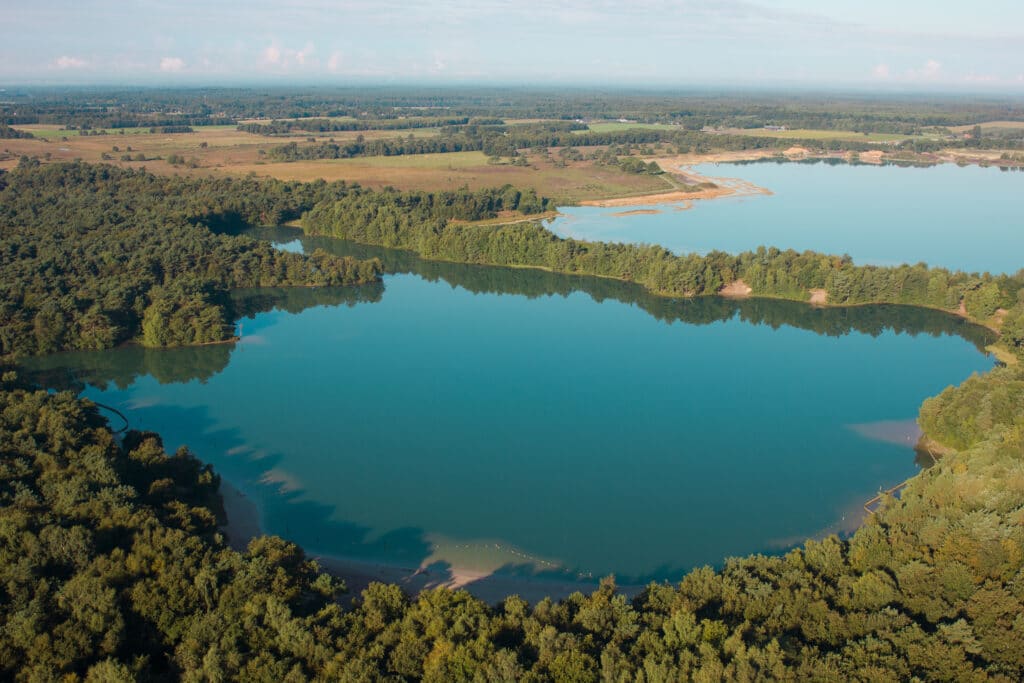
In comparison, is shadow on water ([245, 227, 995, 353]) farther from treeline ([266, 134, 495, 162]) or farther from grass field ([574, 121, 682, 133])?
grass field ([574, 121, 682, 133])

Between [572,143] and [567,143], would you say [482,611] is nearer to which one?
[572,143]

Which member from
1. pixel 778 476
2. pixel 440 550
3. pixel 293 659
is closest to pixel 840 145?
Result: pixel 778 476

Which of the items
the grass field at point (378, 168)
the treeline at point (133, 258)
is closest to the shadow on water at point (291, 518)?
the treeline at point (133, 258)

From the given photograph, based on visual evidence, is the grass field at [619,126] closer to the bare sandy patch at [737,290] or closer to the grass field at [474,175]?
the grass field at [474,175]

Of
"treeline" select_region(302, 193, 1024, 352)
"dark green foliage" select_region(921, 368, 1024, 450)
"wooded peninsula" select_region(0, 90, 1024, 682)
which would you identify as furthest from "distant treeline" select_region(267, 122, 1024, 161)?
"dark green foliage" select_region(921, 368, 1024, 450)

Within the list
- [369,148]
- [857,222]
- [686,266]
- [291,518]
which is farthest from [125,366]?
[369,148]

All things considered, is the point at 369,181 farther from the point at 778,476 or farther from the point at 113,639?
the point at 113,639

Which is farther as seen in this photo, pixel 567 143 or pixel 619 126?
pixel 619 126
